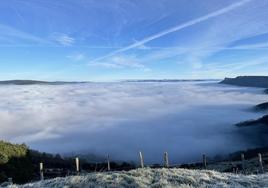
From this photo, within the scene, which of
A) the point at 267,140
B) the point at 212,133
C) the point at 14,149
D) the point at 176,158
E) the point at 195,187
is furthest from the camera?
the point at 212,133

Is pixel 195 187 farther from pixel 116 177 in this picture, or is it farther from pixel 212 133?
pixel 212 133

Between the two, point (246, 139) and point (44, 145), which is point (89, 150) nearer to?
point (44, 145)

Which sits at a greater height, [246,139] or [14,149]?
[14,149]

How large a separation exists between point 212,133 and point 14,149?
167 m

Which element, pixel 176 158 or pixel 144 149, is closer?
pixel 176 158

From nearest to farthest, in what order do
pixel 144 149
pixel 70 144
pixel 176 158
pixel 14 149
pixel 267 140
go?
pixel 14 149 → pixel 267 140 → pixel 176 158 → pixel 144 149 → pixel 70 144

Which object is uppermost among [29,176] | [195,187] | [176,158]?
[195,187]

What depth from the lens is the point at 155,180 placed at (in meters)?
21.1

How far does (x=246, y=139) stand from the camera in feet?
483

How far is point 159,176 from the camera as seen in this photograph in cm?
2164

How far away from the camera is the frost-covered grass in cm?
2038

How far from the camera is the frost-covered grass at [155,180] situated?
66.8 ft

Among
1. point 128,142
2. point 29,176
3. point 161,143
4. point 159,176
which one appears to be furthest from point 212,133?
point 159,176

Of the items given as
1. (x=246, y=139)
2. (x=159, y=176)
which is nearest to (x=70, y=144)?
(x=246, y=139)
